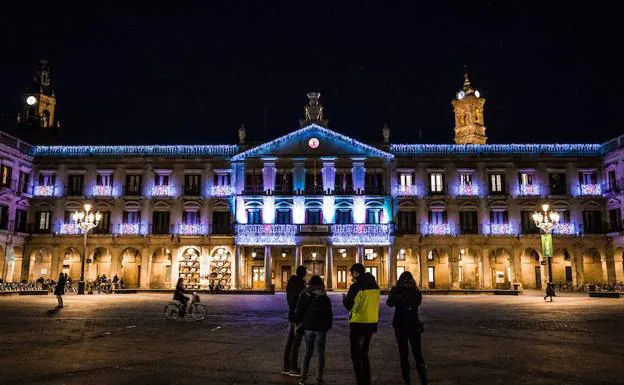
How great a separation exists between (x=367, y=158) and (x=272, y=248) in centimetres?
1208

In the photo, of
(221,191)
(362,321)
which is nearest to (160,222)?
(221,191)

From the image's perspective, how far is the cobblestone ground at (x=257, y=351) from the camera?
9298 millimetres

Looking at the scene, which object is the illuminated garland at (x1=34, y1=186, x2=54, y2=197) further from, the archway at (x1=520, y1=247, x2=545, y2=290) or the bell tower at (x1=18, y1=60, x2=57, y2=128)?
the archway at (x1=520, y1=247, x2=545, y2=290)

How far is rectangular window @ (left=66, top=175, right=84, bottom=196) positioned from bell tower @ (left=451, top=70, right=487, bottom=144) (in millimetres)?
49249

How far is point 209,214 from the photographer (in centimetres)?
5091

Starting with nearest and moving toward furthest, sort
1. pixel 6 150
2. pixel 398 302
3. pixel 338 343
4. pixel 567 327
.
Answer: pixel 398 302 → pixel 338 343 → pixel 567 327 → pixel 6 150

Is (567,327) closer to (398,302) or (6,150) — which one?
(398,302)

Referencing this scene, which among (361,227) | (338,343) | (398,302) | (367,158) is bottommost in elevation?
(338,343)

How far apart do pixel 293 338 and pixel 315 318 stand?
1.34 metres

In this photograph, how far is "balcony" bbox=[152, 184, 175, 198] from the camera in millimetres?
51094

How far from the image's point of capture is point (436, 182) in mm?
51000

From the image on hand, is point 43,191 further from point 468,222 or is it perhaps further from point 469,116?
point 469,116

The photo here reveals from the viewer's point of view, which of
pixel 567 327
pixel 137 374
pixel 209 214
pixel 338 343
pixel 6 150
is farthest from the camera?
pixel 209 214

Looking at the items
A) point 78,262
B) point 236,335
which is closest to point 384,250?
point 78,262
